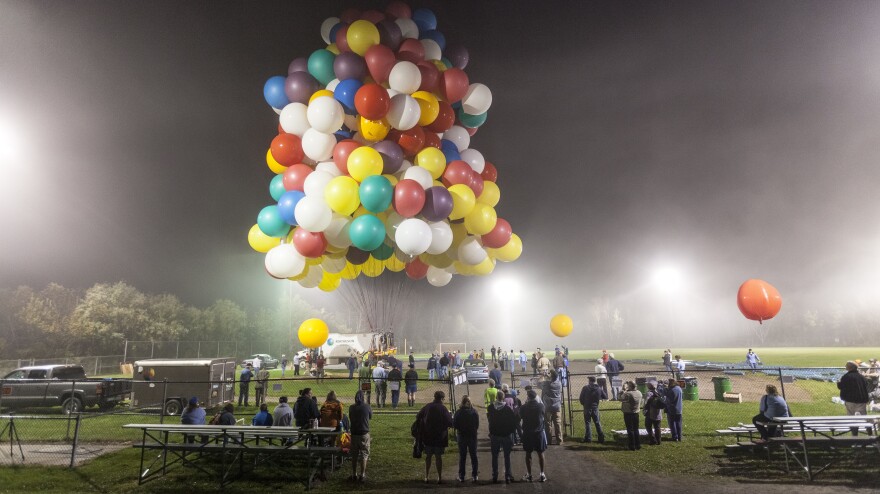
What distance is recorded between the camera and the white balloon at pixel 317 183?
1079 centimetres

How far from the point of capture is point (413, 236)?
34.1 feet

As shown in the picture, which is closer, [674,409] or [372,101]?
[372,101]

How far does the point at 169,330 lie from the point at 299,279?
6063 cm

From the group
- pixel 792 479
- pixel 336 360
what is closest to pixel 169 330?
pixel 336 360

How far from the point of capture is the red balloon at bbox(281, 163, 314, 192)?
11727mm

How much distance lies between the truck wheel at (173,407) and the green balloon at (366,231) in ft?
37.2

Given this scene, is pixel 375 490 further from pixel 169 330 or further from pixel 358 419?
pixel 169 330

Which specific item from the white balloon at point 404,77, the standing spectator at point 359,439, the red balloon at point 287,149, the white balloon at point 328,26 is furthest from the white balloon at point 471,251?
the white balloon at point 328,26

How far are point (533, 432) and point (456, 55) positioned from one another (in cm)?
1034

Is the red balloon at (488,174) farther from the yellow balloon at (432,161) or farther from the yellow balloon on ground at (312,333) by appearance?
the yellow balloon on ground at (312,333)

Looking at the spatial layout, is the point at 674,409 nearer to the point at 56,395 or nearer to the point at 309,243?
the point at 309,243

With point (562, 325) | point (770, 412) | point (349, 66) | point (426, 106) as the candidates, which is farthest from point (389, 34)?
point (562, 325)

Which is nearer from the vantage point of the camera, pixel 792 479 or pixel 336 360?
pixel 792 479

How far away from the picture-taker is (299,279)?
527 inches
